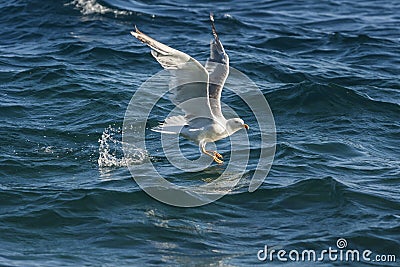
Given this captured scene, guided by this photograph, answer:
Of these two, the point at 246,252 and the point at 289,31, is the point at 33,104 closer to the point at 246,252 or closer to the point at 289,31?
the point at 246,252

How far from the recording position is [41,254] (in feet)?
26.0

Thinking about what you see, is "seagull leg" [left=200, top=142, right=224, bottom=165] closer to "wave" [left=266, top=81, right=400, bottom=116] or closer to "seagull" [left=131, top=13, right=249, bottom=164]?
"seagull" [left=131, top=13, right=249, bottom=164]

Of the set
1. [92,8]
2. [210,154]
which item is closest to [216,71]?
[210,154]

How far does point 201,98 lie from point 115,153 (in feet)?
6.42

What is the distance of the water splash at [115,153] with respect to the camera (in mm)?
10484

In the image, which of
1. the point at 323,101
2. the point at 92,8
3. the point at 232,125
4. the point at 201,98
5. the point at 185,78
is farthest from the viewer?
the point at 92,8

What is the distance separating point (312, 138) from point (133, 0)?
31.1 ft

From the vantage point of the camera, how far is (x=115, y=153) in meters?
10.8

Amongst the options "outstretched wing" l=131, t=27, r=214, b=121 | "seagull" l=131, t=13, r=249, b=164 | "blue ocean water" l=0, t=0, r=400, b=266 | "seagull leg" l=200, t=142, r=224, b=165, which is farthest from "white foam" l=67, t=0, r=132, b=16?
"outstretched wing" l=131, t=27, r=214, b=121

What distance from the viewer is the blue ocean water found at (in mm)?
8383

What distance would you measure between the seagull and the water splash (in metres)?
1.16

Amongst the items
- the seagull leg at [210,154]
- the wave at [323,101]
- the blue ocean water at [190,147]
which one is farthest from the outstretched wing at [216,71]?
the wave at [323,101]

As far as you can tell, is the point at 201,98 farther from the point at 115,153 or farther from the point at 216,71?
the point at 115,153

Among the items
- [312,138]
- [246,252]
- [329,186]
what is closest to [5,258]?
[246,252]
